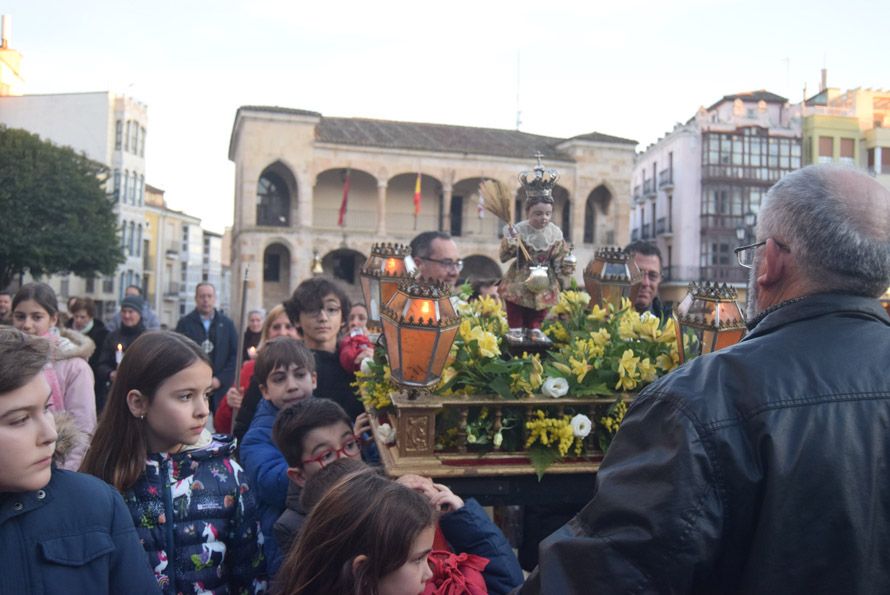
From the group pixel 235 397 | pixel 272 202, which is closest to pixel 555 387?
pixel 235 397

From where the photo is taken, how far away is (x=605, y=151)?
37.3m

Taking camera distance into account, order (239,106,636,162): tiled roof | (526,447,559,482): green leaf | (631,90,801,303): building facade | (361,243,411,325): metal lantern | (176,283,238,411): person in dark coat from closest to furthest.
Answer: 1. (526,447,559,482): green leaf
2. (361,243,411,325): metal lantern
3. (176,283,238,411): person in dark coat
4. (239,106,636,162): tiled roof
5. (631,90,801,303): building facade

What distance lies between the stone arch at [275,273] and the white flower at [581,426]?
115ft

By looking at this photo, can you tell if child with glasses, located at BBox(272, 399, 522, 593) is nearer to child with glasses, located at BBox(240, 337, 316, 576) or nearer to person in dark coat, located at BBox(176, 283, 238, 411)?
child with glasses, located at BBox(240, 337, 316, 576)

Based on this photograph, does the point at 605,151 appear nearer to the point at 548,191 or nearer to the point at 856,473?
the point at 548,191

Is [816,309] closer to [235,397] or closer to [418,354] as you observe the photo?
[418,354]

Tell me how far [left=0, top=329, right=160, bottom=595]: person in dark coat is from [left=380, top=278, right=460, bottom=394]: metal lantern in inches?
54.0

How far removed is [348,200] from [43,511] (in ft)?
120

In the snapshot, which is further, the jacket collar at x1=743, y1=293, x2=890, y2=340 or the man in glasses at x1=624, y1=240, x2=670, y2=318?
the man in glasses at x1=624, y1=240, x2=670, y2=318

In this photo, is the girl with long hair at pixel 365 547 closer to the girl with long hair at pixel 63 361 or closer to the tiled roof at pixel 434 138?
the girl with long hair at pixel 63 361

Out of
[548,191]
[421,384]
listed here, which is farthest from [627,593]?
[548,191]

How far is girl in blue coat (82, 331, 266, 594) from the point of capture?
9.09 ft

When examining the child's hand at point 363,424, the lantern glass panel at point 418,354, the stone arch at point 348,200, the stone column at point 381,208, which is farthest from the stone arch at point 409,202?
the lantern glass panel at point 418,354

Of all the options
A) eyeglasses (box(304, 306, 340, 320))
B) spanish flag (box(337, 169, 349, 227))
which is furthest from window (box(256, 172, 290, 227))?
eyeglasses (box(304, 306, 340, 320))
